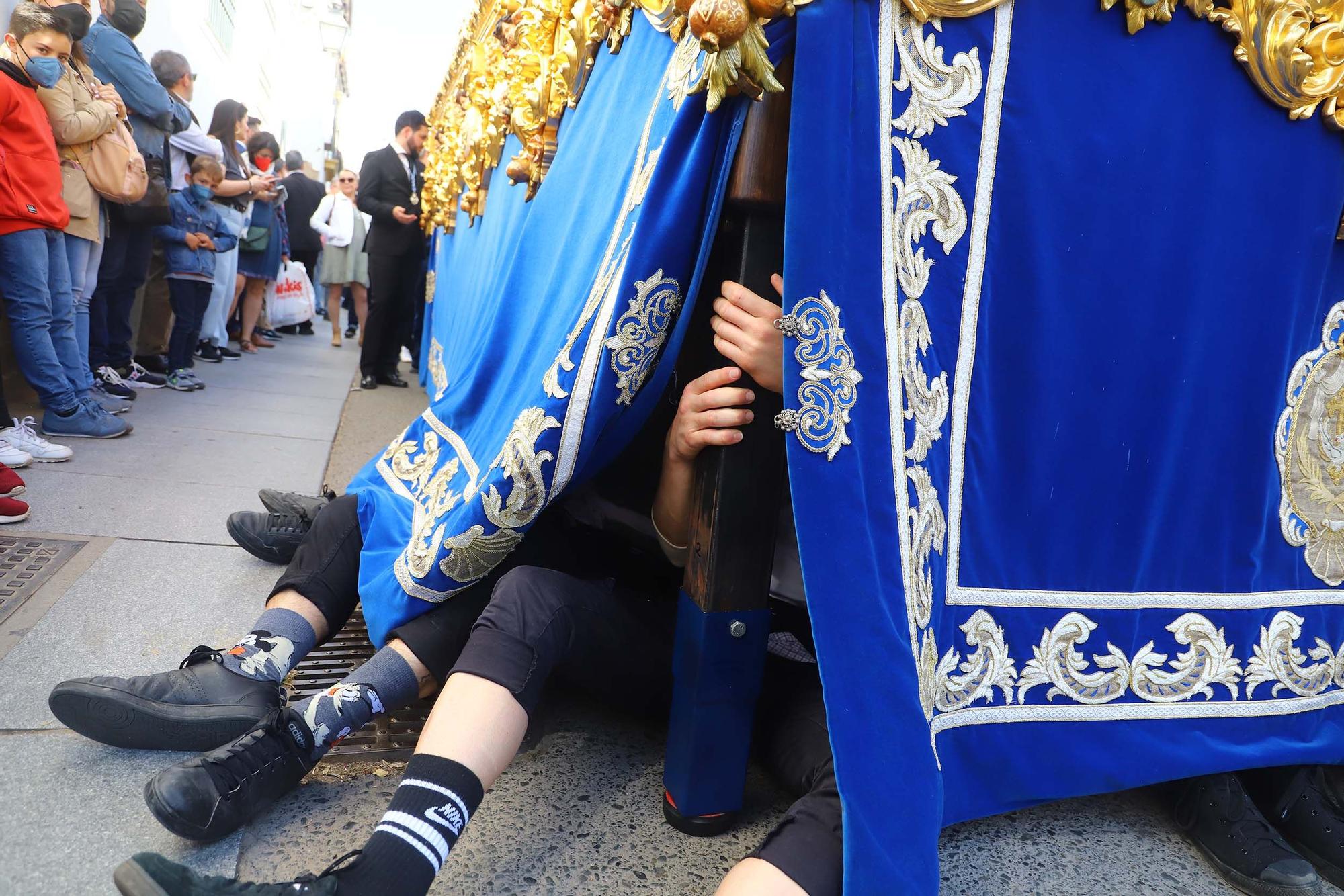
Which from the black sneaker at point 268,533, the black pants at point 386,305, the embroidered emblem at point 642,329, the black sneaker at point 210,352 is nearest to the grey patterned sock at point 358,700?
the embroidered emblem at point 642,329

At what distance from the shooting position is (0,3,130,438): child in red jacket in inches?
120

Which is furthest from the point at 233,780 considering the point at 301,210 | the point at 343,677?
the point at 301,210

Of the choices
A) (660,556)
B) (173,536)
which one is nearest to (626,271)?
(660,556)

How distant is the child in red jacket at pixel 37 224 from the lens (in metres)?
3.06

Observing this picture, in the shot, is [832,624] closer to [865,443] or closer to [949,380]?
[865,443]

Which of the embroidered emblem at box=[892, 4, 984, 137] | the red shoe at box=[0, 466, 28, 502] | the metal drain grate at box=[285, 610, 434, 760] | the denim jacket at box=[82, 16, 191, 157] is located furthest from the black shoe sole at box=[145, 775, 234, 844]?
the denim jacket at box=[82, 16, 191, 157]

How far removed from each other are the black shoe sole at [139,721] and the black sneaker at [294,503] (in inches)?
35.7

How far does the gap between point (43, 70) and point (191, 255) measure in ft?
5.87

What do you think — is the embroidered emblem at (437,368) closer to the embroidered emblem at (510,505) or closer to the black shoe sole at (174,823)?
the embroidered emblem at (510,505)

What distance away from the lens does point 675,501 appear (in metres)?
1.45

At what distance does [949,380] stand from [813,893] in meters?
0.75

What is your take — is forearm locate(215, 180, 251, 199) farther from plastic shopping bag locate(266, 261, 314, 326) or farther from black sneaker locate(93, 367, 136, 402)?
plastic shopping bag locate(266, 261, 314, 326)

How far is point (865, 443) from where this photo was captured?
121 cm

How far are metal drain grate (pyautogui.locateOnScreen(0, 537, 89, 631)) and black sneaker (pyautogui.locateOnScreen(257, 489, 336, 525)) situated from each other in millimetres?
483
